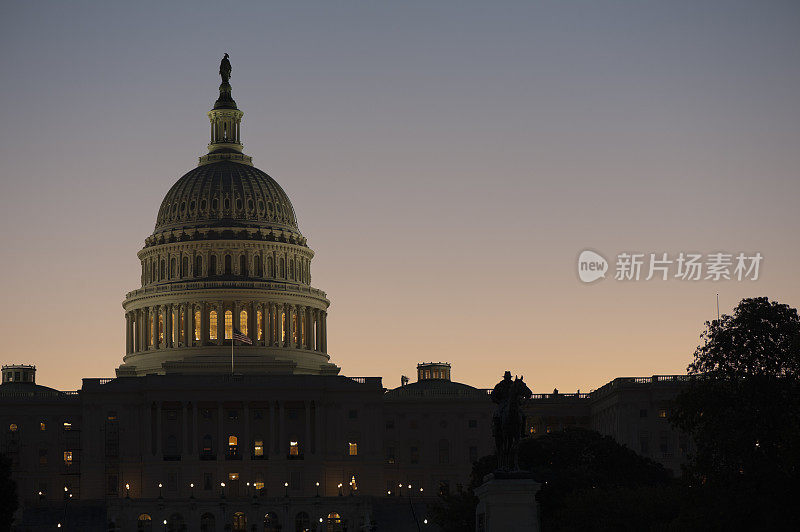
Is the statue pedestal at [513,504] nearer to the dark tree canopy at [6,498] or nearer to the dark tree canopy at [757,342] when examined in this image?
the dark tree canopy at [757,342]

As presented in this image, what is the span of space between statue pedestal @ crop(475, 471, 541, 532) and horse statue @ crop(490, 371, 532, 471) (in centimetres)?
100

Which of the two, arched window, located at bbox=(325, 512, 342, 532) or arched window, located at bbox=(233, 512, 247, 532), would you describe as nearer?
arched window, located at bbox=(325, 512, 342, 532)

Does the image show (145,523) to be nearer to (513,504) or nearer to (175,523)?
(175,523)

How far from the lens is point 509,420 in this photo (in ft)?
274

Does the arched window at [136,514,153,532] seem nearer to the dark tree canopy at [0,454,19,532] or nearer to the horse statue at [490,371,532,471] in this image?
the dark tree canopy at [0,454,19,532]

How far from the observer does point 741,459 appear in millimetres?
102875

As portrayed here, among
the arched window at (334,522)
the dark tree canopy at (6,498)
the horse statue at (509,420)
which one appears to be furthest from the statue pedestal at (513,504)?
the arched window at (334,522)

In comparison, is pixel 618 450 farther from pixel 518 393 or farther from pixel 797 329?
pixel 518 393

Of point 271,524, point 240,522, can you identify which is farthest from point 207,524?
point 271,524

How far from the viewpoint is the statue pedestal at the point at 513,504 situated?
82250 millimetres

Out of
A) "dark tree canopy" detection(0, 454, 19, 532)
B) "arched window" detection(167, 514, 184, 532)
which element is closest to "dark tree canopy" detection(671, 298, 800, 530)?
"dark tree canopy" detection(0, 454, 19, 532)

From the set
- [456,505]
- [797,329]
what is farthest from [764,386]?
[456,505]

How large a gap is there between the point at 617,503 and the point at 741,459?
2104cm

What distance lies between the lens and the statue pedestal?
8225 centimetres
